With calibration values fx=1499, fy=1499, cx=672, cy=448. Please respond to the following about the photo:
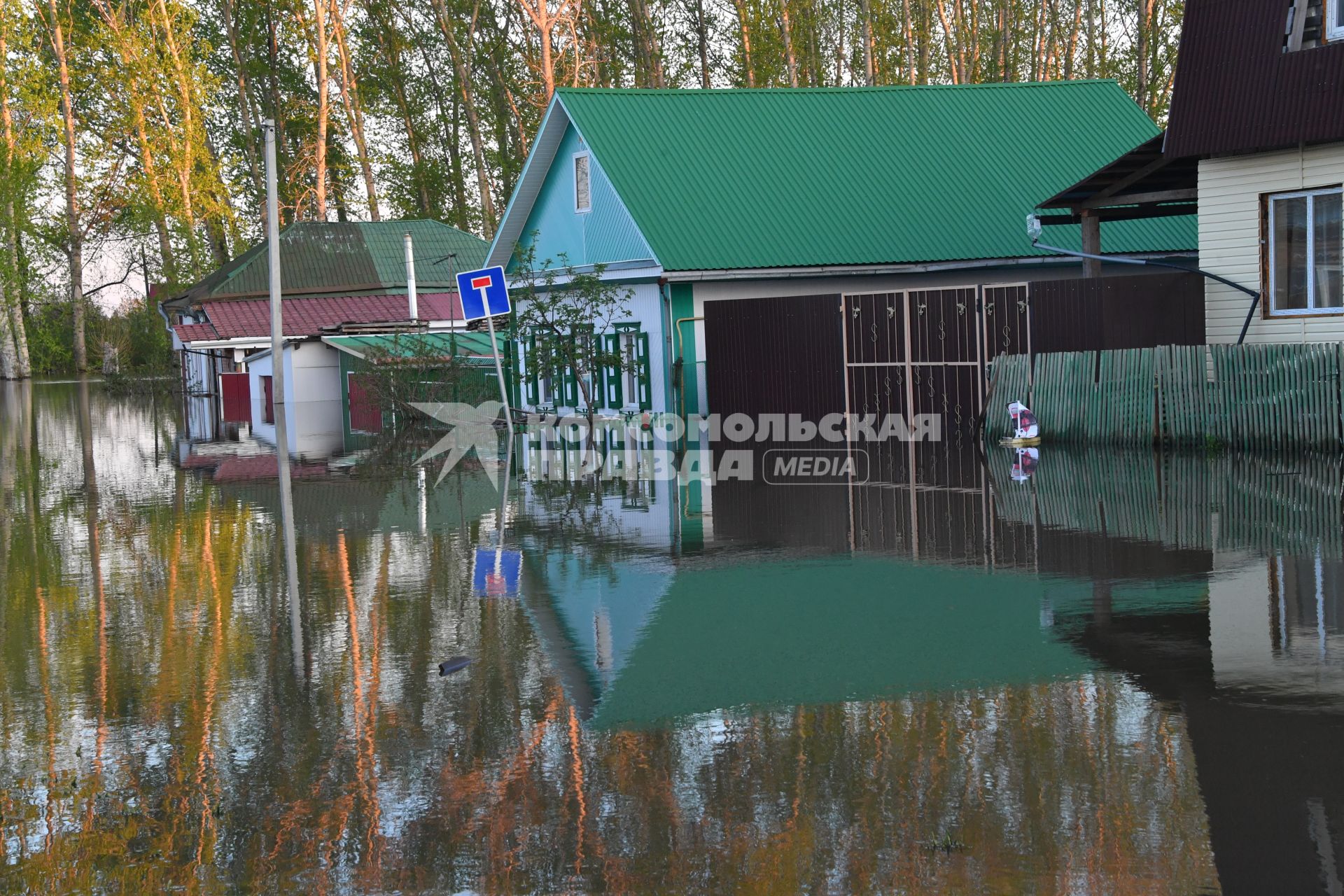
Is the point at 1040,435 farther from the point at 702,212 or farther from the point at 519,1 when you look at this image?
the point at 519,1

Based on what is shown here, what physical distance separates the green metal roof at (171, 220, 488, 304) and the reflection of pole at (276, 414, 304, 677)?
99.9 ft

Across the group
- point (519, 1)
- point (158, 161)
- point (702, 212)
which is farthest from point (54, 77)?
point (702, 212)

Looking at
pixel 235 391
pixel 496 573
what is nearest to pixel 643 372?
pixel 496 573

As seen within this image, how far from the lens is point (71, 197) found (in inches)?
2776

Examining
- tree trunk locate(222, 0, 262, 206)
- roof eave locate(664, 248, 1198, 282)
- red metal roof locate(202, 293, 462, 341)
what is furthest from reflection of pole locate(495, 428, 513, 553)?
tree trunk locate(222, 0, 262, 206)

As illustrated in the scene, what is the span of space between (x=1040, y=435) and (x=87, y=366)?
78.9m

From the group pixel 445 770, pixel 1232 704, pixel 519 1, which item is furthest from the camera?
pixel 519 1

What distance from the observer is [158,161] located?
64000 mm

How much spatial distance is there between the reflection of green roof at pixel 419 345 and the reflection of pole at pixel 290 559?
667 cm

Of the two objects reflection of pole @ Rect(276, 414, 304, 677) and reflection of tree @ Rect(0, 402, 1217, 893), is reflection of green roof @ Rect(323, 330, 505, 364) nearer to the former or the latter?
reflection of pole @ Rect(276, 414, 304, 677)

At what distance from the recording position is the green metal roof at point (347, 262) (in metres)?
53.5

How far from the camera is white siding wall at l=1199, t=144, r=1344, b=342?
19.1 metres

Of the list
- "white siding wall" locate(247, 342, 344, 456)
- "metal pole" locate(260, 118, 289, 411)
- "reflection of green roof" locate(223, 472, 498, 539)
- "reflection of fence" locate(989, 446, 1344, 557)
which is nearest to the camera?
"reflection of fence" locate(989, 446, 1344, 557)

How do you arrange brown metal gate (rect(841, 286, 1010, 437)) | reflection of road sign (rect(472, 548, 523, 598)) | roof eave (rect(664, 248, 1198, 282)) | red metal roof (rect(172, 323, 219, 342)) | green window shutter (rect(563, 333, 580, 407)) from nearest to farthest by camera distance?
reflection of road sign (rect(472, 548, 523, 598))
brown metal gate (rect(841, 286, 1010, 437))
roof eave (rect(664, 248, 1198, 282))
green window shutter (rect(563, 333, 580, 407))
red metal roof (rect(172, 323, 219, 342))
